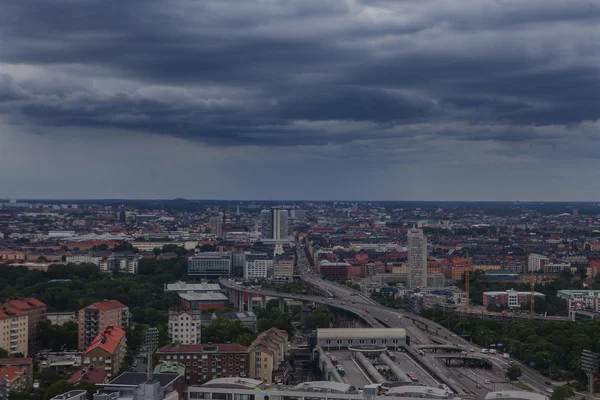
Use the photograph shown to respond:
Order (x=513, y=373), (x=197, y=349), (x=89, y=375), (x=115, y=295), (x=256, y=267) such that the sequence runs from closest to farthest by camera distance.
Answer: (x=89, y=375) → (x=197, y=349) → (x=513, y=373) → (x=115, y=295) → (x=256, y=267)

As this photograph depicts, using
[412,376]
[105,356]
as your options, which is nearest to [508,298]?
[412,376]

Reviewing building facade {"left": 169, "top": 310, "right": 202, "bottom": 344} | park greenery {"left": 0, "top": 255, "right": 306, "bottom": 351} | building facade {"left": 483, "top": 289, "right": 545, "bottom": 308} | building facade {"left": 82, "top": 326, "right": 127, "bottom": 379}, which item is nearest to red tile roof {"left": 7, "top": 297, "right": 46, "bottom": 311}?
park greenery {"left": 0, "top": 255, "right": 306, "bottom": 351}

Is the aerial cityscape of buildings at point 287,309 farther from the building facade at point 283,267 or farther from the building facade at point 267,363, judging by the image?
the building facade at point 283,267

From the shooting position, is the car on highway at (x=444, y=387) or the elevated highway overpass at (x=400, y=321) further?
the elevated highway overpass at (x=400, y=321)

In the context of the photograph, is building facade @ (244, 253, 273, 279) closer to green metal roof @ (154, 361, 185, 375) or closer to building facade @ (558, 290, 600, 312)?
building facade @ (558, 290, 600, 312)

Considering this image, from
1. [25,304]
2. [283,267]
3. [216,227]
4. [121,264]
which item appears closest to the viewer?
[25,304]

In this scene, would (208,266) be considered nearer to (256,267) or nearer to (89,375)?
(256,267)

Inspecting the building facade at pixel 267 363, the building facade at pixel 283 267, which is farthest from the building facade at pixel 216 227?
the building facade at pixel 267 363
